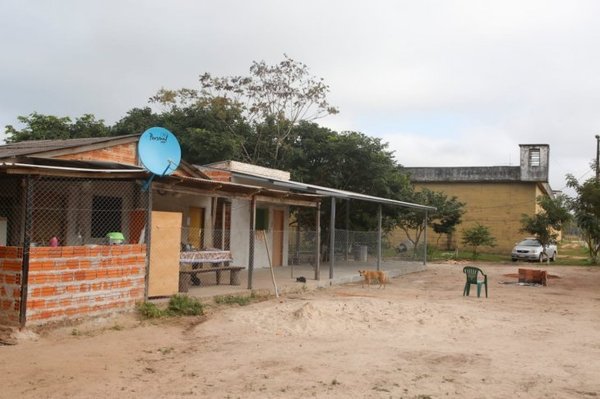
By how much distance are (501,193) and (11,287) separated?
116ft

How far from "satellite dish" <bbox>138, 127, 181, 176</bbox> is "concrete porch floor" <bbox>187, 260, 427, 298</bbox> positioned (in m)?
2.77

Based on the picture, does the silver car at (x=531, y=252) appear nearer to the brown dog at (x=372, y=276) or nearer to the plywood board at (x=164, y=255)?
the brown dog at (x=372, y=276)

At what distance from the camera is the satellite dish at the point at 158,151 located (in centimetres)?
983

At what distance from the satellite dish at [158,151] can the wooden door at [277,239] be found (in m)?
9.78

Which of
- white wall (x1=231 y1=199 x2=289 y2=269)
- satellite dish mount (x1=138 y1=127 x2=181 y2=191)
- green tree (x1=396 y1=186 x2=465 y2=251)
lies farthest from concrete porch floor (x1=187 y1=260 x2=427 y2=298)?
green tree (x1=396 y1=186 x2=465 y2=251)

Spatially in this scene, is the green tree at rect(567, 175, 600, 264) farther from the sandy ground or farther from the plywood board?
the plywood board

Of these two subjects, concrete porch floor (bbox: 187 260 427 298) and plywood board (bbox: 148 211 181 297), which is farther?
concrete porch floor (bbox: 187 260 427 298)

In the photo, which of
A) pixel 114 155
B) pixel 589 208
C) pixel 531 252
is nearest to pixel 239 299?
pixel 114 155

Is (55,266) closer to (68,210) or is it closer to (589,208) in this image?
(68,210)

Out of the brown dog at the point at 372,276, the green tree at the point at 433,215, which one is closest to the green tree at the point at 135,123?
the green tree at the point at 433,215

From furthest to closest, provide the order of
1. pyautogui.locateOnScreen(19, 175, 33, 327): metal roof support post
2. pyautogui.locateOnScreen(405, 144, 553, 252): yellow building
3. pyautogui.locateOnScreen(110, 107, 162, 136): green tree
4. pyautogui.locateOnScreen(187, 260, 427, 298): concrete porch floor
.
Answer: pyautogui.locateOnScreen(405, 144, 553, 252): yellow building < pyautogui.locateOnScreen(110, 107, 162, 136): green tree < pyautogui.locateOnScreen(187, 260, 427, 298): concrete porch floor < pyautogui.locateOnScreen(19, 175, 33, 327): metal roof support post

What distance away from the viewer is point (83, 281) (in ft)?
29.1

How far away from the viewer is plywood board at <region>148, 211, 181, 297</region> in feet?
34.2

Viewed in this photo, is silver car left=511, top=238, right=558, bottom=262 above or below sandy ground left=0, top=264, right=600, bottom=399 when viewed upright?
above
